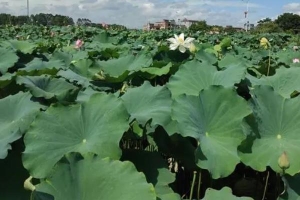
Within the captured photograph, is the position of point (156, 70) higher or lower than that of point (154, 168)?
higher

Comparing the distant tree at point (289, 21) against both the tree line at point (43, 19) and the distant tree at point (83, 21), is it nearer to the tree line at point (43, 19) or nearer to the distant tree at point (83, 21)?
the tree line at point (43, 19)

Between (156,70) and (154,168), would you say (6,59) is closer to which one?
(156,70)

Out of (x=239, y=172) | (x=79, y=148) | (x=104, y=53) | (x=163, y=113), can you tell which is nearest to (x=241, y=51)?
(x=104, y=53)

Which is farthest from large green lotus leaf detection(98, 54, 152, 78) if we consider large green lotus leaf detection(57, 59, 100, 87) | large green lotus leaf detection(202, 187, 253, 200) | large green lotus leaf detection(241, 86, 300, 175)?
large green lotus leaf detection(202, 187, 253, 200)

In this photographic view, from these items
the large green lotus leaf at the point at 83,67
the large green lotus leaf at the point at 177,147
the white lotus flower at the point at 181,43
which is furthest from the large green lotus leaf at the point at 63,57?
the large green lotus leaf at the point at 177,147

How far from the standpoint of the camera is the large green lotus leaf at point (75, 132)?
1016 mm

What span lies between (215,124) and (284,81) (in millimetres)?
546

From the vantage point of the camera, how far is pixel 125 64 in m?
1.92

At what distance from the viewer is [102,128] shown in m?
1.08

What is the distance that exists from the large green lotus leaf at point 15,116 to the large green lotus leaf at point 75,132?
49 mm

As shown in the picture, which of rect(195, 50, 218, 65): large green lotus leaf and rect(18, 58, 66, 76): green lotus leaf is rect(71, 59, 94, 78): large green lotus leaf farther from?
rect(195, 50, 218, 65): large green lotus leaf

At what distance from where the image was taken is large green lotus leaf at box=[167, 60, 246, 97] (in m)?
1.48

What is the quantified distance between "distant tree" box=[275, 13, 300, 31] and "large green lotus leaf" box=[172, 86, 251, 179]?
5119cm

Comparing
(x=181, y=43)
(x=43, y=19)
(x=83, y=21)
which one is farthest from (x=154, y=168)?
(x=43, y=19)
